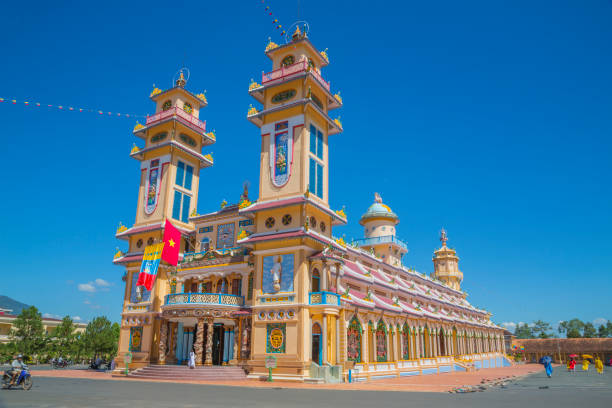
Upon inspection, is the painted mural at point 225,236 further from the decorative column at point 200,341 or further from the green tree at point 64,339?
the green tree at point 64,339

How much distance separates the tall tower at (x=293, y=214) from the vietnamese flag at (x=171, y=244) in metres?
7.11

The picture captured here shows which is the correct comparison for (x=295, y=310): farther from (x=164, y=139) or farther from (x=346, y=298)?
(x=164, y=139)

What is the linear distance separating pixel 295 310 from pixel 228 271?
7.81 metres

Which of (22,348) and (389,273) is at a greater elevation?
(389,273)

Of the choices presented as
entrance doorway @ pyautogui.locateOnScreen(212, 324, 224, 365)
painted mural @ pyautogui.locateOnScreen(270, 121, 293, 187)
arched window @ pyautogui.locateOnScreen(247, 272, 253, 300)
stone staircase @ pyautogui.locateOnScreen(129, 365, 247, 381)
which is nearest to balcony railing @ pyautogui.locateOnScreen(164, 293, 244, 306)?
arched window @ pyautogui.locateOnScreen(247, 272, 253, 300)

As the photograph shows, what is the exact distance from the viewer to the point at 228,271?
33188 millimetres

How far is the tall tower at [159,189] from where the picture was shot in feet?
116

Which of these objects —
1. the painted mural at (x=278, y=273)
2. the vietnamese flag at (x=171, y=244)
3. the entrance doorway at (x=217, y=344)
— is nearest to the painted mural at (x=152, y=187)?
the vietnamese flag at (x=171, y=244)

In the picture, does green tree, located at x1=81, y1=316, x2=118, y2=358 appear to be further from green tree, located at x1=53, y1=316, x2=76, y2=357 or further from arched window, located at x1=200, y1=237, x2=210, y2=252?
arched window, located at x1=200, y1=237, x2=210, y2=252

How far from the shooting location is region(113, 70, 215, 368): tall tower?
116 ft

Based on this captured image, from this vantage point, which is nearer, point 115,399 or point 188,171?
point 115,399

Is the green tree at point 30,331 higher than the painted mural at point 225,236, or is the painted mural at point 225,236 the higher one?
the painted mural at point 225,236


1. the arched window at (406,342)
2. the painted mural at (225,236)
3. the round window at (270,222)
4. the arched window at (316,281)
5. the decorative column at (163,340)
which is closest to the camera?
the arched window at (316,281)

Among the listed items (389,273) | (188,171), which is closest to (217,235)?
(188,171)
